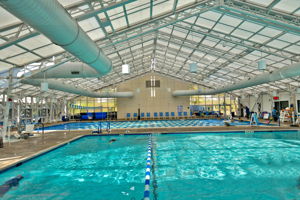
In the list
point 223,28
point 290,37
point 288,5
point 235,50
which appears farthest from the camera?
point 235,50

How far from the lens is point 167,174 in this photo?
5699 millimetres

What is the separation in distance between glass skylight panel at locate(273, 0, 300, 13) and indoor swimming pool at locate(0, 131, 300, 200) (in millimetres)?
6239

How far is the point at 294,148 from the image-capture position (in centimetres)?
882

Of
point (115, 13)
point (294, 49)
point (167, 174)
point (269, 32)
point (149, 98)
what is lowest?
point (167, 174)

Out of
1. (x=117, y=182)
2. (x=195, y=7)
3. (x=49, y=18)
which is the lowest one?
(x=117, y=182)

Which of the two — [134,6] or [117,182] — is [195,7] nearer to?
[134,6]

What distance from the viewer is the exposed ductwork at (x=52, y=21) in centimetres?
330

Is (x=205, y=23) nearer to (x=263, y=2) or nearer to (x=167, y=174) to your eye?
(x=263, y=2)

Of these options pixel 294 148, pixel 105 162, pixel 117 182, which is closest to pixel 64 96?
pixel 105 162

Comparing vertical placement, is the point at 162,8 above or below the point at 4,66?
above

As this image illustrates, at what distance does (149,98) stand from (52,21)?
2791 centimetres

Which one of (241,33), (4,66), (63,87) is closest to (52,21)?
(4,66)

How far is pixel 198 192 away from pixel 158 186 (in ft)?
3.37

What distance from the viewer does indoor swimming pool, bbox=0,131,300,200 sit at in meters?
4.42
